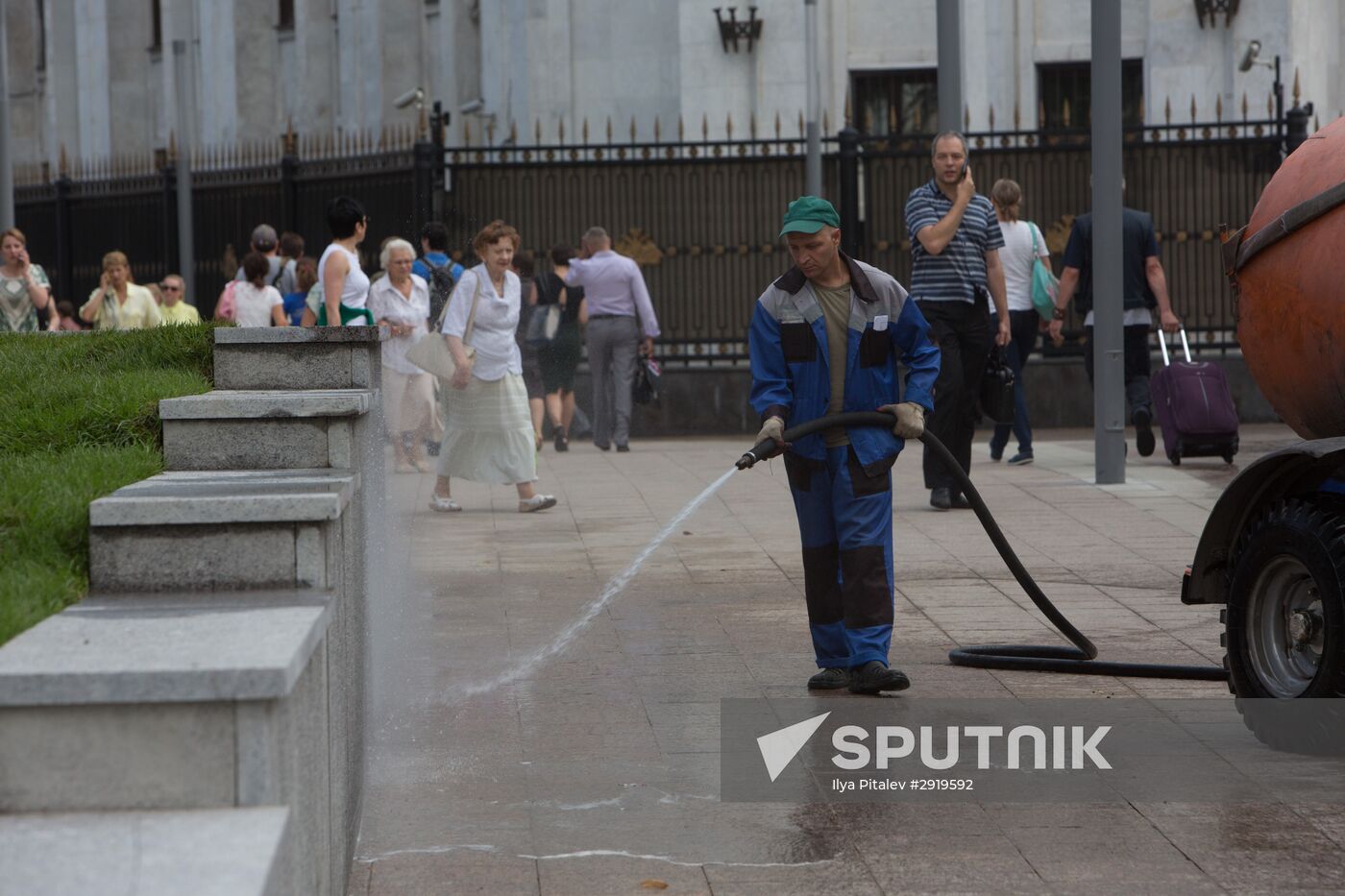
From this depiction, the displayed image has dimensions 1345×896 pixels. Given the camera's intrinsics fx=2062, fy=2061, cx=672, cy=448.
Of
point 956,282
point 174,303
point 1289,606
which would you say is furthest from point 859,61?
point 1289,606

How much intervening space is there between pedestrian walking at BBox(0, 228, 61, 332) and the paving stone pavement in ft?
13.8

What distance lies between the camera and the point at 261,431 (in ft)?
17.5

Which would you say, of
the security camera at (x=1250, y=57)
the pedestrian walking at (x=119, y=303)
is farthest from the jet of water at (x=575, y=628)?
the security camera at (x=1250, y=57)

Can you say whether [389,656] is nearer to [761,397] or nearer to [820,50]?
[761,397]

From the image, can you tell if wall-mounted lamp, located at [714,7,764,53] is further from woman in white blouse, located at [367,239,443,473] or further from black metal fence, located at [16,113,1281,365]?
woman in white blouse, located at [367,239,443,473]

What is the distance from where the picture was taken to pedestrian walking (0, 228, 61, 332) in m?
15.4

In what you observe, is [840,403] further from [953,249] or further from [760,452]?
[953,249]

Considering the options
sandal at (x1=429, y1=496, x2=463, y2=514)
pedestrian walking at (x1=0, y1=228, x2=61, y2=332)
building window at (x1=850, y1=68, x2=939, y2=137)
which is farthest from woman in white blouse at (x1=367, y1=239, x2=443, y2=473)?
building window at (x1=850, y1=68, x2=939, y2=137)

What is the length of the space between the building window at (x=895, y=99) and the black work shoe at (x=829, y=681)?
66.0 ft

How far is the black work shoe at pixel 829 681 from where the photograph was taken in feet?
22.9

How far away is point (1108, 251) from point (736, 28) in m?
12.2

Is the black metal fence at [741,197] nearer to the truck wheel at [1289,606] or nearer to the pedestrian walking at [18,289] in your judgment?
the pedestrian walking at [18,289]

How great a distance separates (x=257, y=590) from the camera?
13.8 feet

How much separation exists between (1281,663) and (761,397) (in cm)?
190
